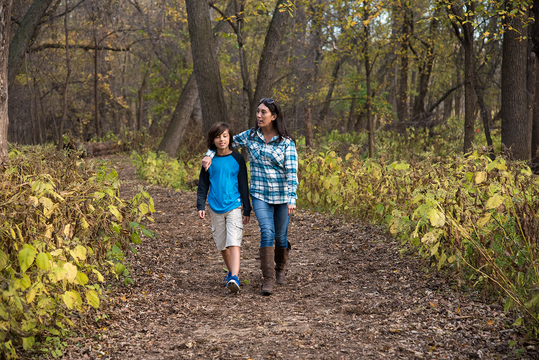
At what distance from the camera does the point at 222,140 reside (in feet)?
13.7

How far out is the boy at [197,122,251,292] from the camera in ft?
13.7

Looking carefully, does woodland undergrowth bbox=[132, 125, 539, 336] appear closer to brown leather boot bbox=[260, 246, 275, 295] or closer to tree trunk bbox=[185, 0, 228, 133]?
brown leather boot bbox=[260, 246, 275, 295]

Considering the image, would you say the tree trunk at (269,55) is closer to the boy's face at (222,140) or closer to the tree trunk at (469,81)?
the tree trunk at (469,81)

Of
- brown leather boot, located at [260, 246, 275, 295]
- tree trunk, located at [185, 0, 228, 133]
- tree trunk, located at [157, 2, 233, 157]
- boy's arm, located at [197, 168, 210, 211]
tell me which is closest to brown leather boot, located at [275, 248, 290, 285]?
brown leather boot, located at [260, 246, 275, 295]

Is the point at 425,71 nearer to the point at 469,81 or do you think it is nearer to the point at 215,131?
the point at 469,81

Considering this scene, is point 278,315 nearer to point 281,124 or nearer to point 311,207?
point 281,124

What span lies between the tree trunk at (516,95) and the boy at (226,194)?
7.06 m

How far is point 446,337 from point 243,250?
131 inches

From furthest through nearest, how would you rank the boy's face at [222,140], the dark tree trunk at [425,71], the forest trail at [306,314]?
the dark tree trunk at [425,71], the boy's face at [222,140], the forest trail at [306,314]

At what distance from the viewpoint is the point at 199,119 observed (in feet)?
57.5

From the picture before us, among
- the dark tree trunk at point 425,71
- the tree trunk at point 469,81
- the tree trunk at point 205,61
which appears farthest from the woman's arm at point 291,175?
the dark tree trunk at point 425,71

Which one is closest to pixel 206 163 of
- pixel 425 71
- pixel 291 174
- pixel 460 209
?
pixel 291 174

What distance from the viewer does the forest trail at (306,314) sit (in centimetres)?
299

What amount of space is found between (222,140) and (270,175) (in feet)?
1.75
